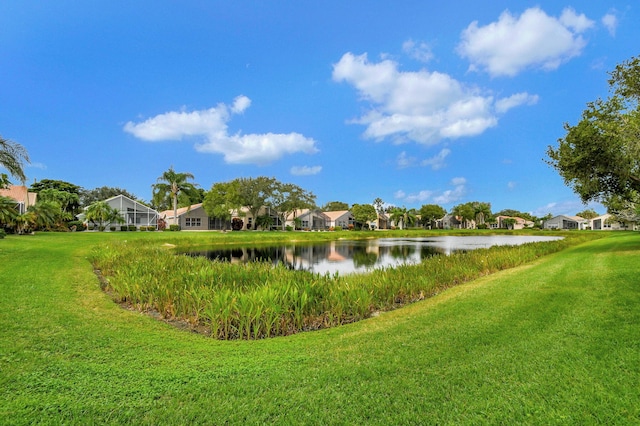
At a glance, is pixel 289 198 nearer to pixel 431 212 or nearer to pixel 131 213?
Answer: pixel 131 213

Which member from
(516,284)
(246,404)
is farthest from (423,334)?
(516,284)

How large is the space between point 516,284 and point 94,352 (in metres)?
9.52

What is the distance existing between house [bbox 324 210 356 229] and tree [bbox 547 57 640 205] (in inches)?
2311

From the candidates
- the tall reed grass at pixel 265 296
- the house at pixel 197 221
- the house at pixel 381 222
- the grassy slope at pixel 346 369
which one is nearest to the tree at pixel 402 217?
the house at pixel 381 222

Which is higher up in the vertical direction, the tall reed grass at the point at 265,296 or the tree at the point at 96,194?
the tree at the point at 96,194

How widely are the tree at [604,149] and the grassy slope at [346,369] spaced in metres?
12.3

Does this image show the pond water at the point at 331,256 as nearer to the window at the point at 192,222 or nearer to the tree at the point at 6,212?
the tree at the point at 6,212

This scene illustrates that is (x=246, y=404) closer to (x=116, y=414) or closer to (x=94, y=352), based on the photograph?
(x=116, y=414)

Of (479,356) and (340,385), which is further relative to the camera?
(479,356)

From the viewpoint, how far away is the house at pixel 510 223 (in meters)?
102

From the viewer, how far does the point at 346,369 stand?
4.12 metres

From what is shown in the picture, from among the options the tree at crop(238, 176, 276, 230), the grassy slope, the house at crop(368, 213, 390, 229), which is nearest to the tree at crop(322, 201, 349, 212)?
the house at crop(368, 213, 390, 229)

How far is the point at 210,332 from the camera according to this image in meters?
6.76

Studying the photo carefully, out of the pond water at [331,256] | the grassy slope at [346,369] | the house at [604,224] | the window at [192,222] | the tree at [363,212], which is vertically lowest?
the pond water at [331,256]
